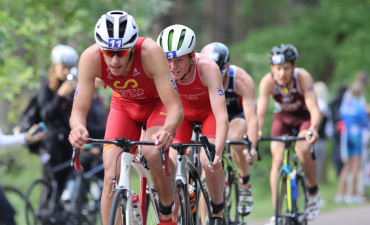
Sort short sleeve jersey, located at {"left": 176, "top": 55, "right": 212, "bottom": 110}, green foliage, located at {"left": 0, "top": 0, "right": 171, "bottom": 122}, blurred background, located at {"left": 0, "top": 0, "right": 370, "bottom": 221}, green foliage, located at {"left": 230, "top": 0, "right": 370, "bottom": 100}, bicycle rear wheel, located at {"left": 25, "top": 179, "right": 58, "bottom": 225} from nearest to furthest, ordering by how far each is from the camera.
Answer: short sleeve jersey, located at {"left": 176, "top": 55, "right": 212, "bottom": 110}
bicycle rear wheel, located at {"left": 25, "top": 179, "right": 58, "bottom": 225}
green foliage, located at {"left": 0, "top": 0, "right": 171, "bottom": 122}
blurred background, located at {"left": 0, "top": 0, "right": 370, "bottom": 221}
green foliage, located at {"left": 230, "top": 0, "right": 370, "bottom": 100}

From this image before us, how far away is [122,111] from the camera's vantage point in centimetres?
688

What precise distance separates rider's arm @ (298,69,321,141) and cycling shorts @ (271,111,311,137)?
53 centimetres

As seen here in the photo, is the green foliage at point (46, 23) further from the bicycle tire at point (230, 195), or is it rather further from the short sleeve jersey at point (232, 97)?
the bicycle tire at point (230, 195)

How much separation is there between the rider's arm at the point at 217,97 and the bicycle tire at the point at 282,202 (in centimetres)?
209

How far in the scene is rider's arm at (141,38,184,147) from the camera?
20.0ft

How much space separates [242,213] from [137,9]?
15.5 ft

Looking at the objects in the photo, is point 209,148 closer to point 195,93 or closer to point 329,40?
point 195,93

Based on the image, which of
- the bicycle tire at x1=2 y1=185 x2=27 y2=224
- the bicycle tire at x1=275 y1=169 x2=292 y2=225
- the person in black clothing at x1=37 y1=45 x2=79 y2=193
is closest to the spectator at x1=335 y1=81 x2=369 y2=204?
the bicycle tire at x1=275 y1=169 x2=292 y2=225

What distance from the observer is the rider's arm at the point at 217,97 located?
22.6 ft

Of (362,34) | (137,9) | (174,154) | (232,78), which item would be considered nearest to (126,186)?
(174,154)

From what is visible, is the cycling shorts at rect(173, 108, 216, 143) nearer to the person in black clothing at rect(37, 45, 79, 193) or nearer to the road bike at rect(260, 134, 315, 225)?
the road bike at rect(260, 134, 315, 225)

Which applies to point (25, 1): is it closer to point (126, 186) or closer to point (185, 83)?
point (185, 83)

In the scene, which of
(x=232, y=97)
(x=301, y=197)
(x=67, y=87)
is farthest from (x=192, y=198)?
(x=67, y=87)

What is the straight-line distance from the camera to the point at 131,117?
22.6 feet
